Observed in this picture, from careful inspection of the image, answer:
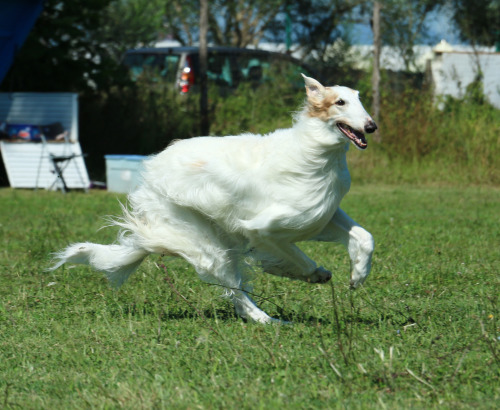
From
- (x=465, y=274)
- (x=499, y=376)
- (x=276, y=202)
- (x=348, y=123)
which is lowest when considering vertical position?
(x=465, y=274)

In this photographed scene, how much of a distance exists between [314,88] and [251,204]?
79 cm

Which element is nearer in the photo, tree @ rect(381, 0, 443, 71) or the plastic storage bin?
the plastic storage bin

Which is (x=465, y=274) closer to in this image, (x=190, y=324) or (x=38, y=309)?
(x=190, y=324)

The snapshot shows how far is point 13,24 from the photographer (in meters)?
12.5

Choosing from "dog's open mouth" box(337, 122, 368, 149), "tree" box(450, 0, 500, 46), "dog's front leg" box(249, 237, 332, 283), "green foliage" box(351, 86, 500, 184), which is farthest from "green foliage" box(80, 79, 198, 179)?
"tree" box(450, 0, 500, 46)

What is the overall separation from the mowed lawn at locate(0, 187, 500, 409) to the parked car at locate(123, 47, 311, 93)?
8.53 meters

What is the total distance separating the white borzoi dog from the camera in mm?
4598

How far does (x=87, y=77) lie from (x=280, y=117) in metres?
3.79

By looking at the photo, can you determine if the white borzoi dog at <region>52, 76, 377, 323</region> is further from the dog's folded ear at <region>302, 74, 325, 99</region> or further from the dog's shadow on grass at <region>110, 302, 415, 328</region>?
Answer: the dog's shadow on grass at <region>110, 302, 415, 328</region>

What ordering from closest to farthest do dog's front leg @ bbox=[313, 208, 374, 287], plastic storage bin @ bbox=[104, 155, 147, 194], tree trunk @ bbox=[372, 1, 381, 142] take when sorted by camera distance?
1. dog's front leg @ bbox=[313, 208, 374, 287]
2. plastic storage bin @ bbox=[104, 155, 147, 194]
3. tree trunk @ bbox=[372, 1, 381, 142]

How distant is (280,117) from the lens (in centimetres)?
1548

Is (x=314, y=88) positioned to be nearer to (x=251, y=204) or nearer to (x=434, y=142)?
(x=251, y=204)

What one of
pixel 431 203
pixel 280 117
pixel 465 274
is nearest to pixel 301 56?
pixel 280 117

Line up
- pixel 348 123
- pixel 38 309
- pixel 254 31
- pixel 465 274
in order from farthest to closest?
pixel 254 31 < pixel 465 274 < pixel 38 309 < pixel 348 123
